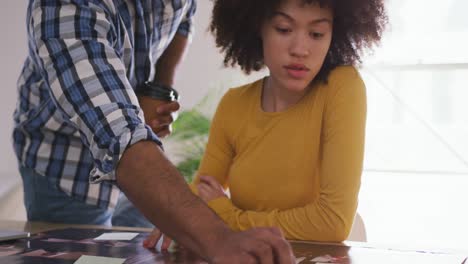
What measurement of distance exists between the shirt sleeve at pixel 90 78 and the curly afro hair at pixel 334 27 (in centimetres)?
35

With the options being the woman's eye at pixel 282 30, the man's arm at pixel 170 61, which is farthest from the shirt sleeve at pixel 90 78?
the man's arm at pixel 170 61

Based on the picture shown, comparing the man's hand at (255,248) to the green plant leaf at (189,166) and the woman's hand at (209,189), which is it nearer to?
the woman's hand at (209,189)

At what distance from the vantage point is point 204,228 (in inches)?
33.1

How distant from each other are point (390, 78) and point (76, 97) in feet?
11.4

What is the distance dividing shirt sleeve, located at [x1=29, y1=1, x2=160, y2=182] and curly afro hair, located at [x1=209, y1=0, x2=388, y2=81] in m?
0.35

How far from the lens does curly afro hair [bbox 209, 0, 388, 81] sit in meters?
1.42

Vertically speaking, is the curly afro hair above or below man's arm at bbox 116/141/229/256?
above

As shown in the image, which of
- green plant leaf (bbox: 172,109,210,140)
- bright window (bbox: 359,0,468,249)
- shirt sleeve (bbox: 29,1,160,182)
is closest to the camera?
shirt sleeve (bbox: 29,1,160,182)

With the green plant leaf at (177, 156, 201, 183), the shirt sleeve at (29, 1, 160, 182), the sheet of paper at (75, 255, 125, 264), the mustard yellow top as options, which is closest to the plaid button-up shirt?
the shirt sleeve at (29, 1, 160, 182)

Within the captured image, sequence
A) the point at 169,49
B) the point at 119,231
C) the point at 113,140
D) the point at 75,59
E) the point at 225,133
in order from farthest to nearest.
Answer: the point at 169,49, the point at 225,133, the point at 119,231, the point at 75,59, the point at 113,140

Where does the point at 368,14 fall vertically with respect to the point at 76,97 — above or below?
above

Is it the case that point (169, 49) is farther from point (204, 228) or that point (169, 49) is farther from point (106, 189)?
point (204, 228)

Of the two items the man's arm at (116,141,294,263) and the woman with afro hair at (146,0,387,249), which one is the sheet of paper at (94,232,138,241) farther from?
the man's arm at (116,141,294,263)

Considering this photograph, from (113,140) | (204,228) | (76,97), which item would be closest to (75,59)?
(76,97)
